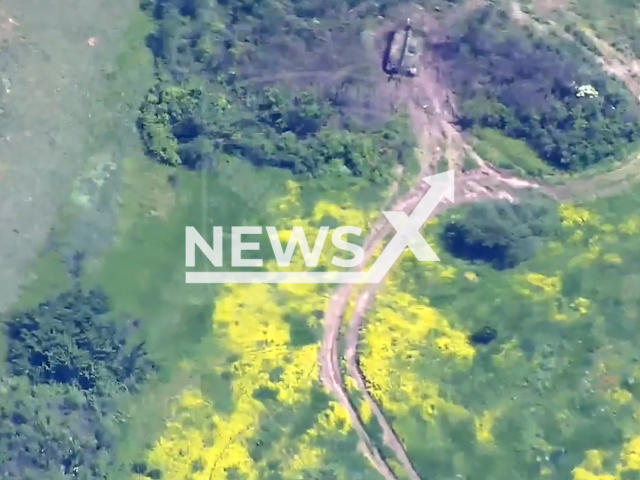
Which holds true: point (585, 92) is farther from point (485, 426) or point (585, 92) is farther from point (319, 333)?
point (319, 333)

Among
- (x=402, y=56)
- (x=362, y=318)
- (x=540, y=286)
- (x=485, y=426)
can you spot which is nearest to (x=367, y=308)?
(x=362, y=318)

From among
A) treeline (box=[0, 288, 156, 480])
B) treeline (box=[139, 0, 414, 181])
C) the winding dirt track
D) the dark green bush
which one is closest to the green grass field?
the winding dirt track

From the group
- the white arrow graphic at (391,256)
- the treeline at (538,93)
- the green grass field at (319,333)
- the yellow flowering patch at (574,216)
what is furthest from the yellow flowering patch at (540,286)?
the treeline at (538,93)

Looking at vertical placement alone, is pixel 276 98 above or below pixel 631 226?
above

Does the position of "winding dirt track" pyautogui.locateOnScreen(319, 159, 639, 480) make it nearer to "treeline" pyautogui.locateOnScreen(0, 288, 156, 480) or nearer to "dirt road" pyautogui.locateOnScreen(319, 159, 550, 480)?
"dirt road" pyautogui.locateOnScreen(319, 159, 550, 480)

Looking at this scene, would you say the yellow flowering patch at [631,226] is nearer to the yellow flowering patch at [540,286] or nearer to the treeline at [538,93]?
the treeline at [538,93]
